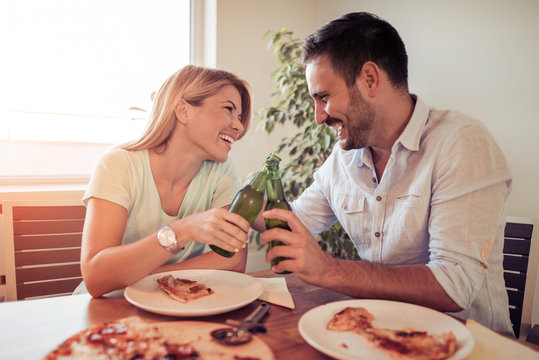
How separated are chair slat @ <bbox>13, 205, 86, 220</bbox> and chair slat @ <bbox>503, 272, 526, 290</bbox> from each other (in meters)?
1.90

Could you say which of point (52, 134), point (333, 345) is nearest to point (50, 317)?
point (333, 345)

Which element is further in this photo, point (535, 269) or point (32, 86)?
point (32, 86)

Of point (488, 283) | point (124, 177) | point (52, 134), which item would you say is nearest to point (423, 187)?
point (488, 283)

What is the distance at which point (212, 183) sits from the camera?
174 cm

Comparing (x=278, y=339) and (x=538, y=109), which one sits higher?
(x=538, y=109)

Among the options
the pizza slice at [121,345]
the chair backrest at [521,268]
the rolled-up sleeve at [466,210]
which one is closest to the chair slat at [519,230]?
the chair backrest at [521,268]

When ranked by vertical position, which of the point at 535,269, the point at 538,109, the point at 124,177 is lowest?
the point at 535,269

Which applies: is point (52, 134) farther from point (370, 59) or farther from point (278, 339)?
point (278, 339)

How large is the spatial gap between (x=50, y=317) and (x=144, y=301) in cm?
21

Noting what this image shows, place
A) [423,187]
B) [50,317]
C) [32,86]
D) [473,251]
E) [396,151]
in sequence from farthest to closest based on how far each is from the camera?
[32,86] → [396,151] → [423,187] → [473,251] → [50,317]

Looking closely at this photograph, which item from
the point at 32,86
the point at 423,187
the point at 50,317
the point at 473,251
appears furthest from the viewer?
the point at 32,86

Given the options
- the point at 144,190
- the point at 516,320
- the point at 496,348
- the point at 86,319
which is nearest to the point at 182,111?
Answer: the point at 144,190

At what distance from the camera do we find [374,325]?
2.93ft

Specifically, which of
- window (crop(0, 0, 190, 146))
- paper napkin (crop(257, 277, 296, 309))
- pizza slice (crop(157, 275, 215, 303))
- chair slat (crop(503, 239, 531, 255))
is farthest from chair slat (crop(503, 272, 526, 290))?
window (crop(0, 0, 190, 146))
